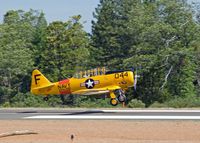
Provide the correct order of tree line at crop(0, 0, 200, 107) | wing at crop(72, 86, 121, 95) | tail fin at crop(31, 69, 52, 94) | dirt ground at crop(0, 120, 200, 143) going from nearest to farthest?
dirt ground at crop(0, 120, 200, 143) < wing at crop(72, 86, 121, 95) < tail fin at crop(31, 69, 52, 94) < tree line at crop(0, 0, 200, 107)

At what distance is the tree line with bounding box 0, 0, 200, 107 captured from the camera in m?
50.1

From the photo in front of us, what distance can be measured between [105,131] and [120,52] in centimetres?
4625

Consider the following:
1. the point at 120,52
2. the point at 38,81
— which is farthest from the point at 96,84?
the point at 120,52

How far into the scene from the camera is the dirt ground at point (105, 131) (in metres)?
18.3

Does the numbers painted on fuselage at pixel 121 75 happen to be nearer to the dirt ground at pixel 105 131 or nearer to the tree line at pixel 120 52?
the tree line at pixel 120 52

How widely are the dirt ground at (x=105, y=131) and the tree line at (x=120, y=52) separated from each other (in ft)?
40.2

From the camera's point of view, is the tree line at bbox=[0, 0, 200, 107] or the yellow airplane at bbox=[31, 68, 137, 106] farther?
the tree line at bbox=[0, 0, 200, 107]

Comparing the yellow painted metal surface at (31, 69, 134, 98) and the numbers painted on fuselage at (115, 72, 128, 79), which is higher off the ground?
the numbers painted on fuselage at (115, 72, 128, 79)

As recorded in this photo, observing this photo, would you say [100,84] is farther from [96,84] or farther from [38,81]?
[38,81]

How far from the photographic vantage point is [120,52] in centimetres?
6669

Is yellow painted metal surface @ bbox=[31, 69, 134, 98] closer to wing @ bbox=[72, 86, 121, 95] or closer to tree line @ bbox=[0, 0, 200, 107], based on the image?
wing @ bbox=[72, 86, 121, 95]

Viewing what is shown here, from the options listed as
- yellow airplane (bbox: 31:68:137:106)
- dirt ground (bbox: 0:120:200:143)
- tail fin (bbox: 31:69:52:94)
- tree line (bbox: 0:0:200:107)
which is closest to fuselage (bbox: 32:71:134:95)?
yellow airplane (bbox: 31:68:137:106)

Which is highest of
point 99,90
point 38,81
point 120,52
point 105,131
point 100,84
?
point 120,52

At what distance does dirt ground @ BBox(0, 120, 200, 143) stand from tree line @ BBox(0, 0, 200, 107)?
12.3 m
